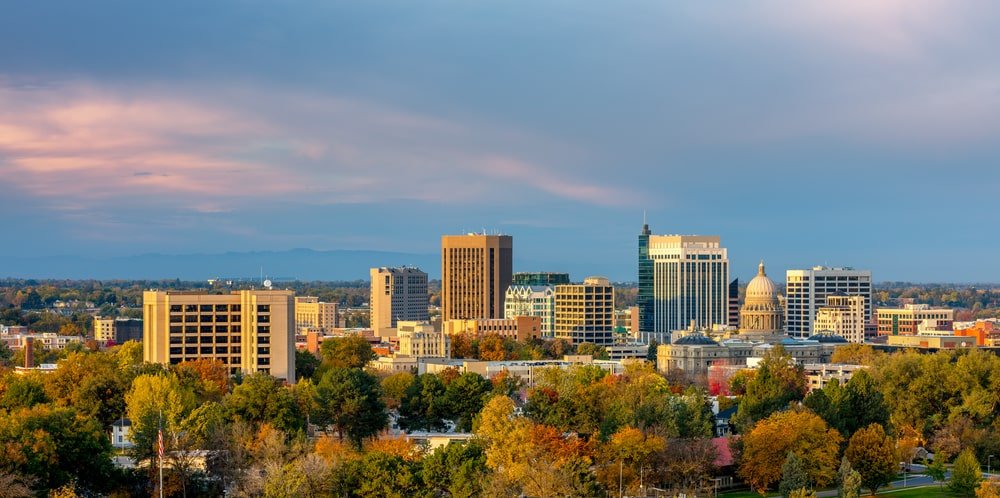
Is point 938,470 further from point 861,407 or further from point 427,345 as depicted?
point 427,345

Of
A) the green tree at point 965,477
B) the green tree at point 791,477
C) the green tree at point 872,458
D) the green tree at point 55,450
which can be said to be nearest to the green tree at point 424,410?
the green tree at point 872,458

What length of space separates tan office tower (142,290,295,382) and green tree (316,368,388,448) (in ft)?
91.8

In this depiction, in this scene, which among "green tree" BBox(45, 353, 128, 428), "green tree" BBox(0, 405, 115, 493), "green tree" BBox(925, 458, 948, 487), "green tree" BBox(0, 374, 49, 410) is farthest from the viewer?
"green tree" BBox(45, 353, 128, 428)

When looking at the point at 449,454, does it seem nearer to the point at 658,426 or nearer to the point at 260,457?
the point at 260,457

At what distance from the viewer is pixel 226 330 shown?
454 feet

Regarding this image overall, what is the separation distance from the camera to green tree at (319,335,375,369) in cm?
16625

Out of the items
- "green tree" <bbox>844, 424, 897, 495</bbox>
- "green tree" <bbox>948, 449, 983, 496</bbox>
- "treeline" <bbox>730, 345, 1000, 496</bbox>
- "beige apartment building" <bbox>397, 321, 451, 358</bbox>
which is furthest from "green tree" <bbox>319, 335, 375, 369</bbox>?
"green tree" <bbox>948, 449, 983, 496</bbox>

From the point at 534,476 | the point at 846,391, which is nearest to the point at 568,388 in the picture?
the point at 846,391

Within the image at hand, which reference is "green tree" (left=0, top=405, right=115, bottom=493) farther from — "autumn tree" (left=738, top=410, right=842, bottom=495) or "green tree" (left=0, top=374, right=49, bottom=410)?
"autumn tree" (left=738, top=410, right=842, bottom=495)

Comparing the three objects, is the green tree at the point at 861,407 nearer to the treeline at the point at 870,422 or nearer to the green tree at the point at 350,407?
the treeline at the point at 870,422

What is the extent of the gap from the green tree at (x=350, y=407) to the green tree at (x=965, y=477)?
35.1 metres

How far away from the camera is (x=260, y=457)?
303ft

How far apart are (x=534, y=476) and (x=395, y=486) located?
7266 mm

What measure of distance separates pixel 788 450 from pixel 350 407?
27.1 meters
